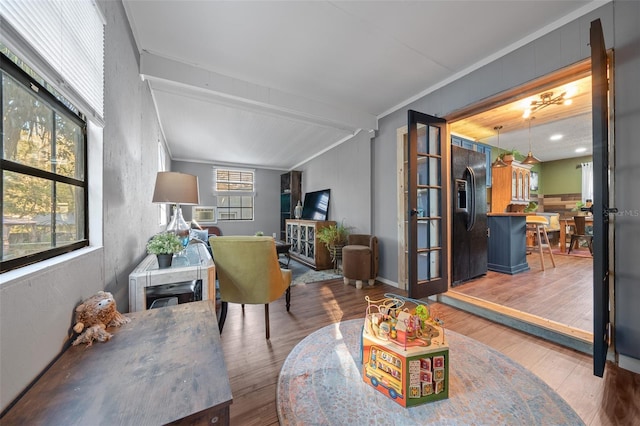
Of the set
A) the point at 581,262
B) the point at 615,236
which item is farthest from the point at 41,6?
the point at 581,262

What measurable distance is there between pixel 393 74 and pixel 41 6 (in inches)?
107

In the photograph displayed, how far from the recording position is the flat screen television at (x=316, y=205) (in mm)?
5238

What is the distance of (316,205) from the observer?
557cm

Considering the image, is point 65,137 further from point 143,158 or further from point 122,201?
point 143,158

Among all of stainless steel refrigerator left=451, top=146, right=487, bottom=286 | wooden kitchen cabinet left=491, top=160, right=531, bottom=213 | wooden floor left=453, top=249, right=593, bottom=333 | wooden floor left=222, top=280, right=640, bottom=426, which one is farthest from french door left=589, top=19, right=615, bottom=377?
wooden kitchen cabinet left=491, top=160, right=531, bottom=213

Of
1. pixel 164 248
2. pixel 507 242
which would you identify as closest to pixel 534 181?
pixel 507 242

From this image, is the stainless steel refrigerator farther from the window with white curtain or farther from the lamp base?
the window with white curtain

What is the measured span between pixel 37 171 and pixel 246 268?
1362 mm

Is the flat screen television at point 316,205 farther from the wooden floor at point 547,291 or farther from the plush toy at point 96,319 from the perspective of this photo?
the plush toy at point 96,319

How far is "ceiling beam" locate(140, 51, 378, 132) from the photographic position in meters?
2.29

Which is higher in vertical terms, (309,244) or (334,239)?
(334,239)

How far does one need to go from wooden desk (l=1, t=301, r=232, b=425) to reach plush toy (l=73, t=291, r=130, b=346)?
0.11 ft

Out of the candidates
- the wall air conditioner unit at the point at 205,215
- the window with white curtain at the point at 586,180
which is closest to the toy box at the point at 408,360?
the wall air conditioner unit at the point at 205,215

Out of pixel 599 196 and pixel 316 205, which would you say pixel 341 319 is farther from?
pixel 316 205
